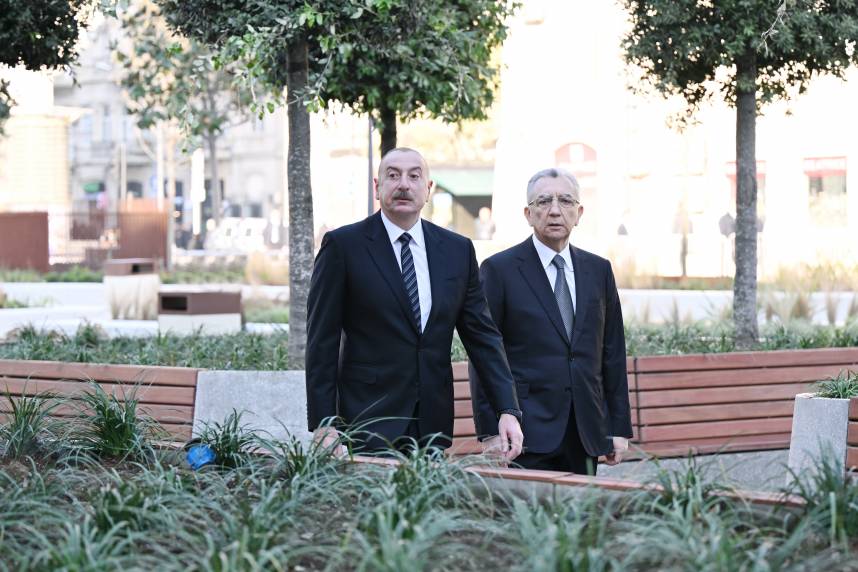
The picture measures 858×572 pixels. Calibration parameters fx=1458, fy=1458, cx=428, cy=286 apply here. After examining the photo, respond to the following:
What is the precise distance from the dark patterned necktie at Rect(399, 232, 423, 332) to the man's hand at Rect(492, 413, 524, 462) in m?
0.51

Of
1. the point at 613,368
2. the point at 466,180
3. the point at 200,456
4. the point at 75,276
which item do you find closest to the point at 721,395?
the point at 613,368

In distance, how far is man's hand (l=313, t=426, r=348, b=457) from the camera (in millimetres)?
5262

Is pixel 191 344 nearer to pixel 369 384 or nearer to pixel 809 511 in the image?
pixel 369 384

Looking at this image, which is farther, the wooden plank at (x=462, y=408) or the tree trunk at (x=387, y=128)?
the tree trunk at (x=387, y=128)

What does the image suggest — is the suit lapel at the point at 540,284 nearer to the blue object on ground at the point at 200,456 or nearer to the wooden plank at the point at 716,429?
the blue object on ground at the point at 200,456

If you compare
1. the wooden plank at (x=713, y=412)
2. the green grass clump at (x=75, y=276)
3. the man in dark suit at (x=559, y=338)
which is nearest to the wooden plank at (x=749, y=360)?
the wooden plank at (x=713, y=412)

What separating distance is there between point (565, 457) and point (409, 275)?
1.13 meters

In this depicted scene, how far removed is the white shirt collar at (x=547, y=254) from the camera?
6.29 m

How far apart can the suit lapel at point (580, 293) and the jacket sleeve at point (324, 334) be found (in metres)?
1.13

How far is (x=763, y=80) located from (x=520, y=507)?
8.86m

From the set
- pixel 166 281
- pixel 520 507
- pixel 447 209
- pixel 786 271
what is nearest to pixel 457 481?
pixel 520 507

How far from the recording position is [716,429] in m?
9.07

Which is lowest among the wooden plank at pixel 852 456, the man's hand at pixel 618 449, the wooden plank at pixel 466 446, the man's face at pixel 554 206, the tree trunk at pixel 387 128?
the wooden plank at pixel 466 446

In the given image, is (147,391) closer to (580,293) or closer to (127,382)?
(127,382)
